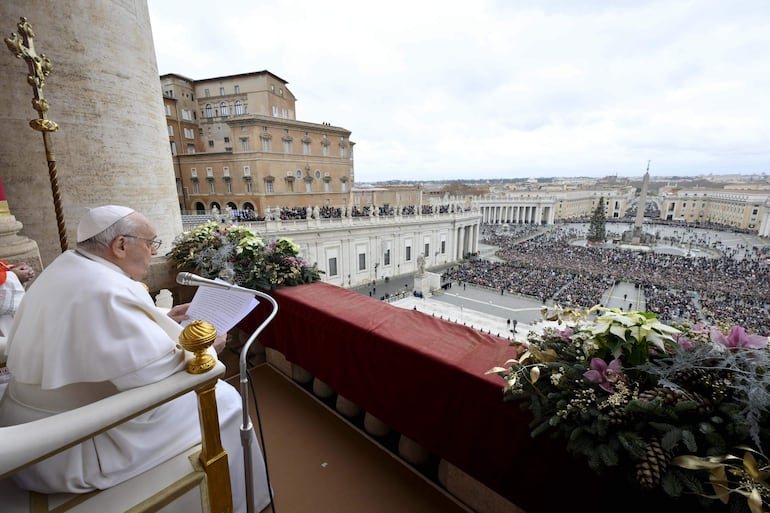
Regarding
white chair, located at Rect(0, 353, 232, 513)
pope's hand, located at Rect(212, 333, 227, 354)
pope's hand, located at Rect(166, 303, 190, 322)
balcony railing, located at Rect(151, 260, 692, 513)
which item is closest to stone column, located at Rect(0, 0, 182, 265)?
pope's hand, located at Rect(166, 303, 190, 322)

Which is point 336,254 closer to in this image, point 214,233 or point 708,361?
point 214,233

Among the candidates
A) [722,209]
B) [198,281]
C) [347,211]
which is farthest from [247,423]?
[722,209]

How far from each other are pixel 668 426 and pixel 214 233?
4.26 meters

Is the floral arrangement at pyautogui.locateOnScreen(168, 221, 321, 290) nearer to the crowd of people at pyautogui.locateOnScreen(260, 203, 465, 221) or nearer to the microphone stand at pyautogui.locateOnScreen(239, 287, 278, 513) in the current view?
the microphone stand at pyautogui.locateOnScreen(239, 287, 278, 513)

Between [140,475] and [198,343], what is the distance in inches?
29.6

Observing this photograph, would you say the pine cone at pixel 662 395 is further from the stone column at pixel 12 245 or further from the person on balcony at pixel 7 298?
the stone column at pixel 12 245

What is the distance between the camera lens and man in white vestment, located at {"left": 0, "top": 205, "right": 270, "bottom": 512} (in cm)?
126

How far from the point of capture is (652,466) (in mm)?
1044

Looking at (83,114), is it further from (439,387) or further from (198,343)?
(439,387)

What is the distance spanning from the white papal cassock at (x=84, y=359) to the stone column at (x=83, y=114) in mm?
5364

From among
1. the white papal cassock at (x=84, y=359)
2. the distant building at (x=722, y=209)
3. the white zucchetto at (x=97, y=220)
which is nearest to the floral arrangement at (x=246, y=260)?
the white zucchetto at (x=97, y=220)

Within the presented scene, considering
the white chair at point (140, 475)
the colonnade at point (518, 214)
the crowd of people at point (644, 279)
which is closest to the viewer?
the white chair at point (140, 475)

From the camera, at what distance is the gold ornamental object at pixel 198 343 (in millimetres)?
1207

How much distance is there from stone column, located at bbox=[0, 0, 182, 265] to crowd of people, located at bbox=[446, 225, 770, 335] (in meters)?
18.4
